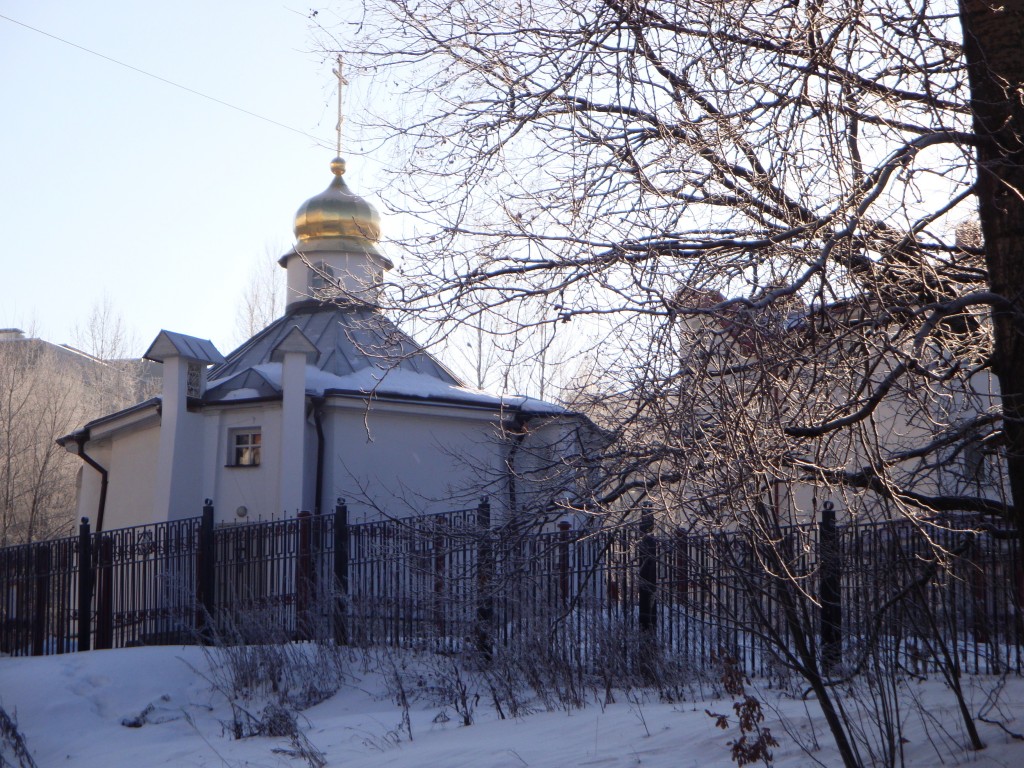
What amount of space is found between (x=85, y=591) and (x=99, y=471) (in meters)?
7.27

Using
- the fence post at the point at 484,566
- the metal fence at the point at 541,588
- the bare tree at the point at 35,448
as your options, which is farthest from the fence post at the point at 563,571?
the bare tree at the point at 35,448

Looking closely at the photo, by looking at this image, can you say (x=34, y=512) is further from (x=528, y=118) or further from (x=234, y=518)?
(x=528, y=118)

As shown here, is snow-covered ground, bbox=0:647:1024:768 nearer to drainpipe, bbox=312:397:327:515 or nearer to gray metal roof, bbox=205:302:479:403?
drainpipe, bbox=312:397:327:515

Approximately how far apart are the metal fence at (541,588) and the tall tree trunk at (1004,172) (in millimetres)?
759

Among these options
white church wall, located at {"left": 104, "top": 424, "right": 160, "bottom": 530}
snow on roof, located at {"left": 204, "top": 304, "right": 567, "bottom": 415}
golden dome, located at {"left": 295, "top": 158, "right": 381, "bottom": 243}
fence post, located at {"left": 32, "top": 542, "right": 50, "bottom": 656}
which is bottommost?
fence post, located at {"left": 32, "top": 542, "right": 50, "bottom": 656}

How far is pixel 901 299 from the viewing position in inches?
219

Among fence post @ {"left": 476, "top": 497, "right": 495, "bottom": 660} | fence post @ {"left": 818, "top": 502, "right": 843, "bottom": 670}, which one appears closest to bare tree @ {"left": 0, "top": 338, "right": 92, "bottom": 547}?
fence post @ {"left": 476, "top": 497, "right": 495, "bottom": 660}

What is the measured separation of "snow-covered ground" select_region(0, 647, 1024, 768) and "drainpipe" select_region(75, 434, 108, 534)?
8.09 meters

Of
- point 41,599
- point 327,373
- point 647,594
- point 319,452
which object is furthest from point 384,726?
point 327,373

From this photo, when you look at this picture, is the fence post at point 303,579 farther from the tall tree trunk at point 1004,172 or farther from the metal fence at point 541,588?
the tall tree trunk at point 1004,172

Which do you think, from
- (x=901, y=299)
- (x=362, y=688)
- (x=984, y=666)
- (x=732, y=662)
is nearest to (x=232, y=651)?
(x=362, y=688)

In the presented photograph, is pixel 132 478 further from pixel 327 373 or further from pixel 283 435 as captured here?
pixel 327 373

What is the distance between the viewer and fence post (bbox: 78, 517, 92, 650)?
543 inches

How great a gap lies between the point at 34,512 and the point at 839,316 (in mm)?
32051
